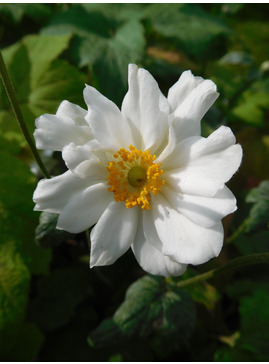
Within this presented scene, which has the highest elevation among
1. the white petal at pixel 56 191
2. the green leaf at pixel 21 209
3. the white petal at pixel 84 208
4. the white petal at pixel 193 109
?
the white petal at pixel 193 109

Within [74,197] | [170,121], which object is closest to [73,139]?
[74,197]

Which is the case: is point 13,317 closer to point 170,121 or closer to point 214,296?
point 214,296

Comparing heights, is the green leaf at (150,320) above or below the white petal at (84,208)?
below

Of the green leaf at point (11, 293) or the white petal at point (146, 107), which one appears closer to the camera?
the white petal at point (146, 107)

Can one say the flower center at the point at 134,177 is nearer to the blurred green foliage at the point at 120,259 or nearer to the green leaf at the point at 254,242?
the blurred green foliage at the point at 120,259

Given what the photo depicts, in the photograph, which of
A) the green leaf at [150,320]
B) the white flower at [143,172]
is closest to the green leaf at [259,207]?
the green leaf at [150,320]

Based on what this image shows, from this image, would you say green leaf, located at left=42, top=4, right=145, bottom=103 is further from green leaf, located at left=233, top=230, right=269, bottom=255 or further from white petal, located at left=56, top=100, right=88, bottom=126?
green leaf, located at left=233, top=230, right=269, bottom=255
